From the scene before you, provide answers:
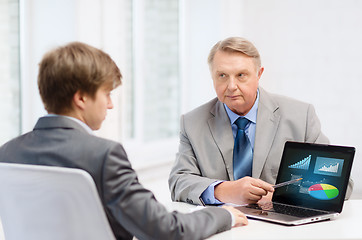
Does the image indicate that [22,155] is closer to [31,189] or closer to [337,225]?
[31,189]

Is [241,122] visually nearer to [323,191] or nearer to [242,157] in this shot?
[242,157]

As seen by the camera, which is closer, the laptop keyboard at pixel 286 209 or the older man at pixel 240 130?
the laptop keyboard at pixel 286 209

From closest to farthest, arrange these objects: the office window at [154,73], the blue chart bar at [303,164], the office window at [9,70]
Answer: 1. the blue chart bar at [303,164]
2. the office window at [9,70]
3. the office window at [154,73]

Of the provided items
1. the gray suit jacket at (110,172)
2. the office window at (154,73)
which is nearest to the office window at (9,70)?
the office window at (154,73)

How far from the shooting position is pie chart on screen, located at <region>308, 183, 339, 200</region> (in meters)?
1.73

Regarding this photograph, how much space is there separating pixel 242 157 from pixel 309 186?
0.44 metres

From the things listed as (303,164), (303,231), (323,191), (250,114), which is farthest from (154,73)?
(303,231)

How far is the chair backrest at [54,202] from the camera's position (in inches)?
47.5

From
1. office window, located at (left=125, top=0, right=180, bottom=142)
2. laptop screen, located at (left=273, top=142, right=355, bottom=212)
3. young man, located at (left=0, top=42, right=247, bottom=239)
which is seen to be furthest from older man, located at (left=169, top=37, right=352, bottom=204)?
office window, located at (left=125, top=0, right=180, bottom=142)

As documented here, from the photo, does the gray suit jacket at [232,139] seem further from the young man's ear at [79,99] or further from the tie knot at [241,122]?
the young man's ear at [79,99]

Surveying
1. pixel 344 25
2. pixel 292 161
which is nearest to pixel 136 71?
pixel 344 25

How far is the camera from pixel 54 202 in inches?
48.9

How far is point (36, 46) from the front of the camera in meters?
2.87

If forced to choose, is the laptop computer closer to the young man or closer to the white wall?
the young man
